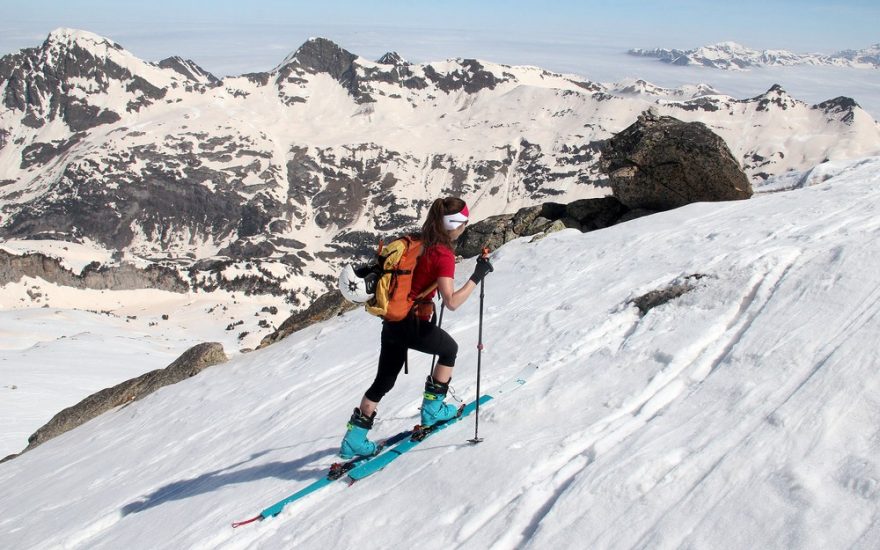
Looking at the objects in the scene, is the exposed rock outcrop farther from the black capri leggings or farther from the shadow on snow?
the shadow on snow

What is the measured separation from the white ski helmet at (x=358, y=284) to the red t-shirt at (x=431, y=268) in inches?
22.9

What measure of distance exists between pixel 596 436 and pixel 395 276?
306cm

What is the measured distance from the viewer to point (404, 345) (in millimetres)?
8266

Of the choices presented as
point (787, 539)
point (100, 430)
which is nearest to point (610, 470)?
point (787, 539)

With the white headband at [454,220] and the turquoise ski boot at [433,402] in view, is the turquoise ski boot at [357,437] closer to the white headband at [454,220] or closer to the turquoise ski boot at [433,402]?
the turquoise ski boot at [433,402]

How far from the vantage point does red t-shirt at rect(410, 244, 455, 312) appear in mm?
7688

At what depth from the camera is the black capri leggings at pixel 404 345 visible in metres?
8.14

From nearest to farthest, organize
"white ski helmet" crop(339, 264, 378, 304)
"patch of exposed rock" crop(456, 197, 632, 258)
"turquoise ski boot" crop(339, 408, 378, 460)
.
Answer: "white ski helmet" crop(339, 264, 378, 304) → "turquoise ski boot" crop(339, 408, 378, 460) → "patch of exposed rock" crop(456, 197, 632, 258)

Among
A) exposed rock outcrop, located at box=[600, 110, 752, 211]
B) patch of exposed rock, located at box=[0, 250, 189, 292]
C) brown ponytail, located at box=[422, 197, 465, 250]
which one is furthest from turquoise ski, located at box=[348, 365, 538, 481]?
patch of exposed rock, located at box=[0, 250, 189, 292]

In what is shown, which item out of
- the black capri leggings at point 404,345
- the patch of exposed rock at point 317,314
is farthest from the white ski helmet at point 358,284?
the patch of exposed rock at point 317,314

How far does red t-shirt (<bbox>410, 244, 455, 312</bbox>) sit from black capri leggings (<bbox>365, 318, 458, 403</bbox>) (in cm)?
45

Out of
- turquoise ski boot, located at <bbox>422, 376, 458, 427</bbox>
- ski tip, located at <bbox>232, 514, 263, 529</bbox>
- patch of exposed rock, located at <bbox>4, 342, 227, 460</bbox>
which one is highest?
turquoise ski boot, located at <bbox>422, 376, 458, 427</bbox>

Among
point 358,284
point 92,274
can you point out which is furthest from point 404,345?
point 92,274

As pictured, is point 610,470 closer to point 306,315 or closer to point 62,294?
point 306,315
